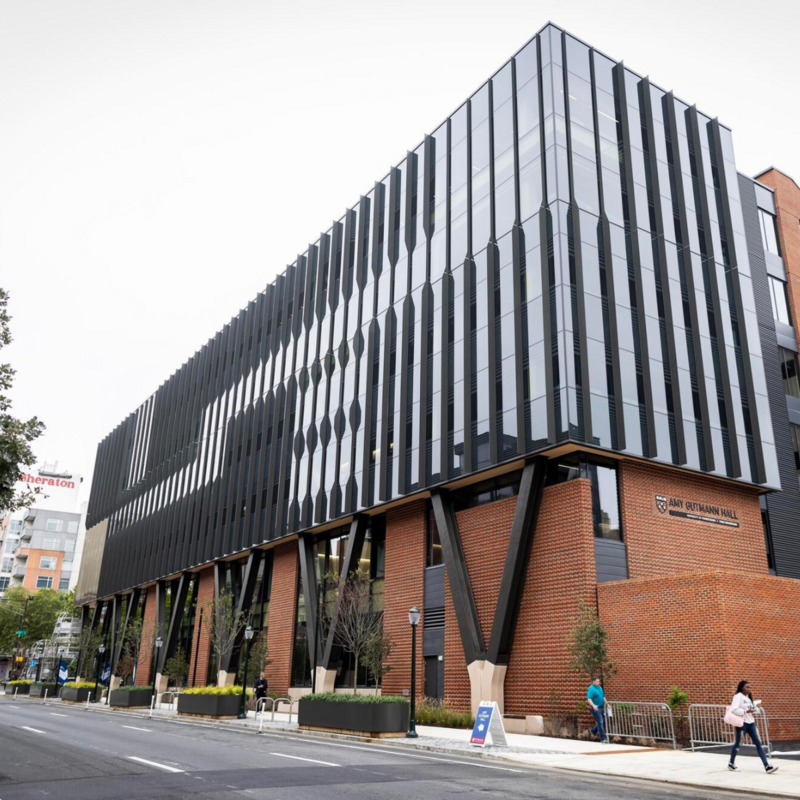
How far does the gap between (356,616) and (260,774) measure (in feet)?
74.5

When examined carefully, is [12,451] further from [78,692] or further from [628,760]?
[78,692]

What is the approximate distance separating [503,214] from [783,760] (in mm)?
23338

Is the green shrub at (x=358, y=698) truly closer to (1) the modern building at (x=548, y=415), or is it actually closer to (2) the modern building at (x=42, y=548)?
(1) the modern building at (x=548, y=415)

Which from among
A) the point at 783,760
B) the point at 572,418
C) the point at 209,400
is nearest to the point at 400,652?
the point at 572,418

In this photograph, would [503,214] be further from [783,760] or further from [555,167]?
[783,760]

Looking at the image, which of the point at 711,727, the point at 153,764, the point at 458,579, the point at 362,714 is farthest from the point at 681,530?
the point at 153,764

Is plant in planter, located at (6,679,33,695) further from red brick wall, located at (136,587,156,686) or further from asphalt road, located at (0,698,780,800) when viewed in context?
asphalt road, located at (0,698,780,800)

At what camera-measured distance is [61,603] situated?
109 metres

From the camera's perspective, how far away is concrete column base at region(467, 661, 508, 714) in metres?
28.0

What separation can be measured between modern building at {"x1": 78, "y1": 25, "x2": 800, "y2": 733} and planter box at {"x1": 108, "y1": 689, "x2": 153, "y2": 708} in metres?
5.07

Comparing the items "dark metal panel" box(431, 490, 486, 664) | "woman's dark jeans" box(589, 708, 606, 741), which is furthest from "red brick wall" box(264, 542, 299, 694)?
"woman's dark jeans" box(589, 708, 606, 741)

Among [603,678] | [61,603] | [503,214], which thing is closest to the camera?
[603,678]

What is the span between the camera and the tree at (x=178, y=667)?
183 ft

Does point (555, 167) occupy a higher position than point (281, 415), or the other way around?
point (555, 167)
